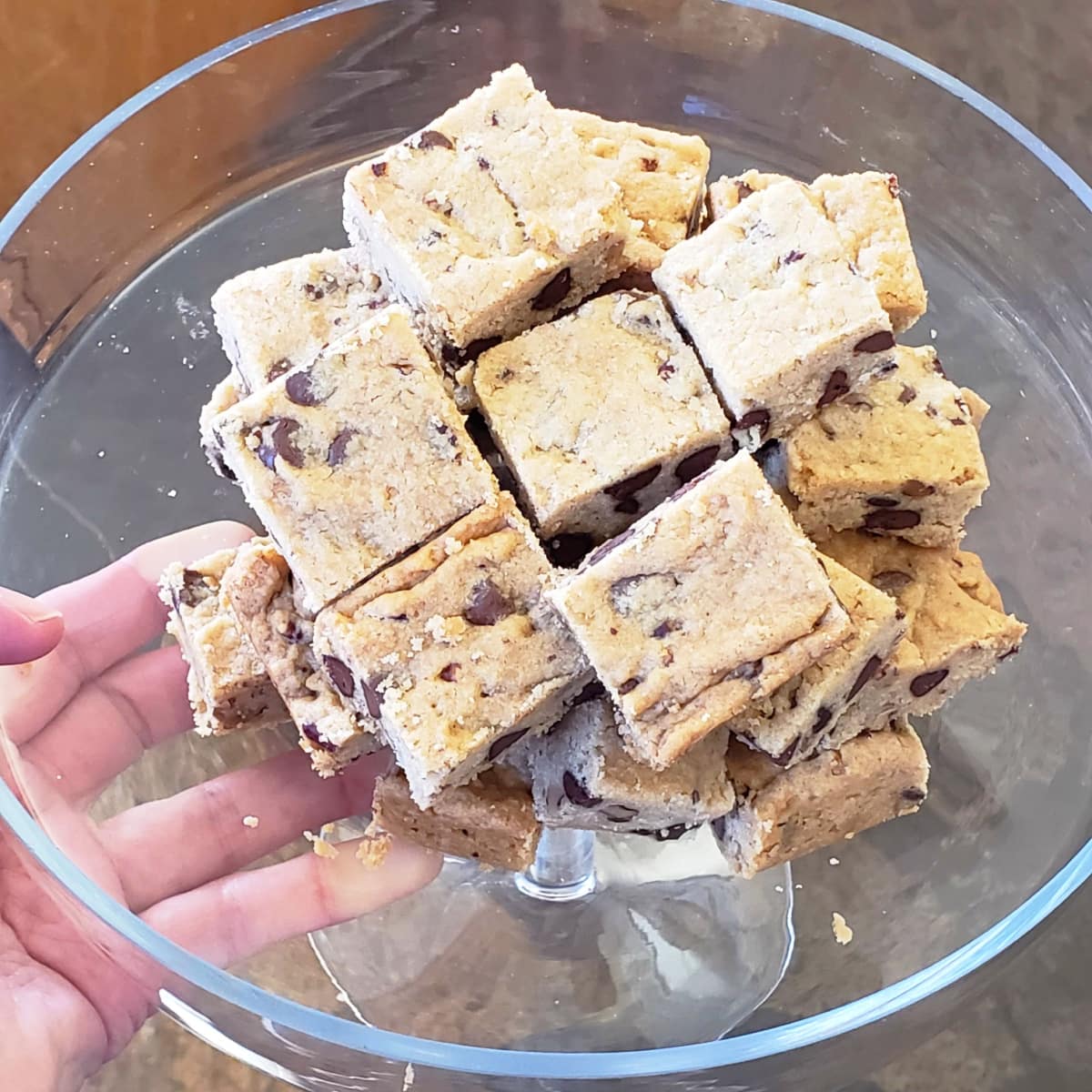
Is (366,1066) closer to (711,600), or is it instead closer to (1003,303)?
(711,600)

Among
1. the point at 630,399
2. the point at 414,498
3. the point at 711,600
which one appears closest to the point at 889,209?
the point at 630,399

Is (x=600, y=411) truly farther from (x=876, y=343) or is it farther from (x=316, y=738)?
(x=316, y=738)

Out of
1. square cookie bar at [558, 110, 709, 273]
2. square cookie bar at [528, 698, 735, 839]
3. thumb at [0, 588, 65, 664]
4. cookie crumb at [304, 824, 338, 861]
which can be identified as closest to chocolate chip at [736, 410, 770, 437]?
square cookie bar at [558, 110, 709, 273]

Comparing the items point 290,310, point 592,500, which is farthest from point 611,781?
point 290,310

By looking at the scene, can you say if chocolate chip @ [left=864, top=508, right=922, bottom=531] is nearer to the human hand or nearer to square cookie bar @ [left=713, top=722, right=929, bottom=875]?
square cookie bar @ [left=713, top=722, right=929, bottom=875]

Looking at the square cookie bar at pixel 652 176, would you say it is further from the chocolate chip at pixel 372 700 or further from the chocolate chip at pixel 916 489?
the chocolate chip at pixel 372 700

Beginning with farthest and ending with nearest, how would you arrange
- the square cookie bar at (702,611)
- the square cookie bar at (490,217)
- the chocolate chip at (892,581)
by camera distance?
the chocolate chip at (892,581), the square cookie bar at (490,217), the square cookie bar at (702,611)

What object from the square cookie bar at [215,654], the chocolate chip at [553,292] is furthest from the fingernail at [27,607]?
the chocolate chip at [553,292]
